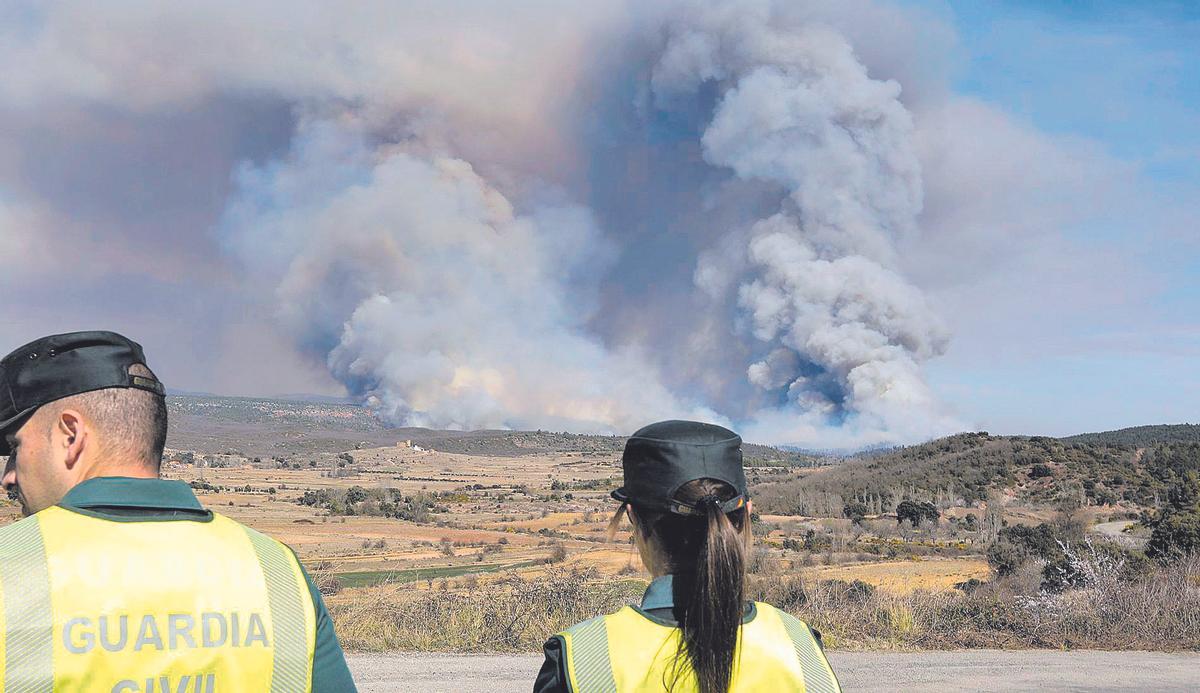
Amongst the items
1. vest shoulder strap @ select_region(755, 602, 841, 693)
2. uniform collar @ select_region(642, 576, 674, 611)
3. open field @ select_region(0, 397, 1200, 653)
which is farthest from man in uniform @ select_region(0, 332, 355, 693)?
open field @ select_region(0, 397, 1200, 653)

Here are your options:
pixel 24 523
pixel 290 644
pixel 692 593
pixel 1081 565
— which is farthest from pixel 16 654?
pixel 1081 565

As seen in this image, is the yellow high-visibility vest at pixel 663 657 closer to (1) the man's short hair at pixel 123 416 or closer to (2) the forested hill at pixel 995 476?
(1) the man's short hair at pixel 123 416

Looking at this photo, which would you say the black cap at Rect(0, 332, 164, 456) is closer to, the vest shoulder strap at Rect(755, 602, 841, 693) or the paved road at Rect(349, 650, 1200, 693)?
the vest shoulder strap at Rect(755, 602, 841, 693)

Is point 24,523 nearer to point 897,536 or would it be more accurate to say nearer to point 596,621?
point 596,621

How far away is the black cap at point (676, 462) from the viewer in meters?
2.21

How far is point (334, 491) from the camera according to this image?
2366 inches

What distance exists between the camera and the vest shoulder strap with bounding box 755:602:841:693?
7.07 ft

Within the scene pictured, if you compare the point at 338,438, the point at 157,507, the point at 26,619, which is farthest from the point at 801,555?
the point at 338,438

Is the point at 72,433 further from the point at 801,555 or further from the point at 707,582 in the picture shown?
the point at 801,555

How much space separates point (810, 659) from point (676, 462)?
1.80 ft

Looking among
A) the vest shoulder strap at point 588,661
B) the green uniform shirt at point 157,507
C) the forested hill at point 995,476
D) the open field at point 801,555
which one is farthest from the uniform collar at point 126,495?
the forested hill at point 995,476

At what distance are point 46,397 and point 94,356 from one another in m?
0.13

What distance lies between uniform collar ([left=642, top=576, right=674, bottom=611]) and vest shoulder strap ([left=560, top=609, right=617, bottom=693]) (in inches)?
5.1

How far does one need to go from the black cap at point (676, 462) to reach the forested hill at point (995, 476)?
1639 inches
